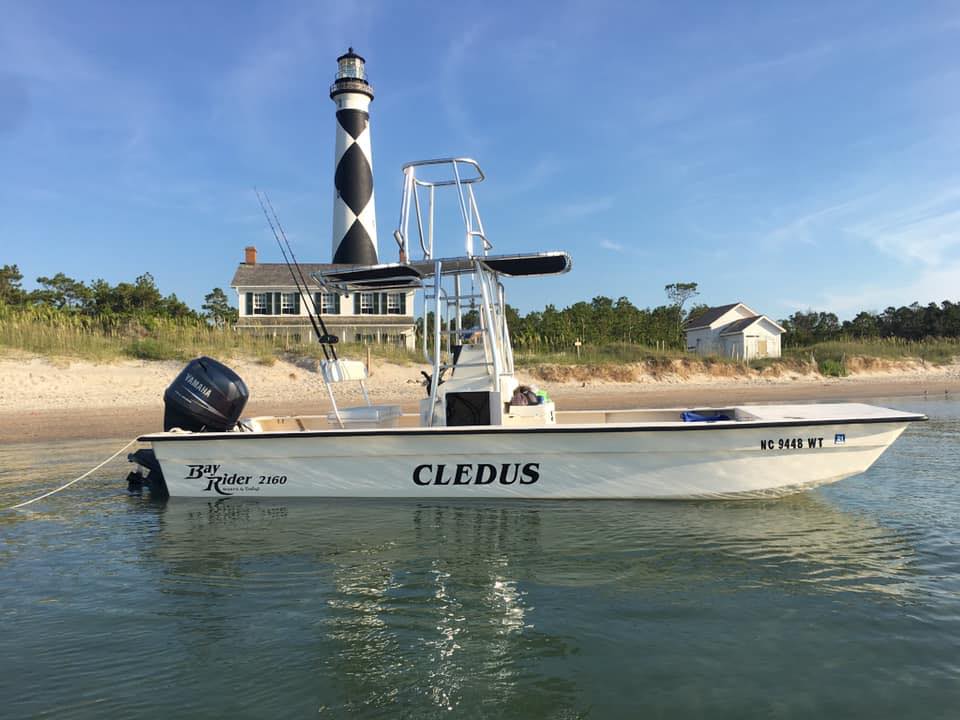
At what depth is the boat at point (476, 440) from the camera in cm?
648

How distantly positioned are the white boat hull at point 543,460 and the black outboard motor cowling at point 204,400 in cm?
31

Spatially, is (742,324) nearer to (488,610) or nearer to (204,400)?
(204,400)

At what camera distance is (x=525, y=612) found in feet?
13.9

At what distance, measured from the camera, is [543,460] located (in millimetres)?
6707

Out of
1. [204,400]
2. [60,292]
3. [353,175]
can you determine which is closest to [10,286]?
[60,292]

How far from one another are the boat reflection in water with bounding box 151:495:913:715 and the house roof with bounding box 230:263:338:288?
1176 inches

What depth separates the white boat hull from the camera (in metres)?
6.45

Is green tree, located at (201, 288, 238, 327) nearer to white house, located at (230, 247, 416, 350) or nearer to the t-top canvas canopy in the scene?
white house, located at (230, 247, 416, 350)

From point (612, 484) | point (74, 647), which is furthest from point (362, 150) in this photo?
point (74, 647)

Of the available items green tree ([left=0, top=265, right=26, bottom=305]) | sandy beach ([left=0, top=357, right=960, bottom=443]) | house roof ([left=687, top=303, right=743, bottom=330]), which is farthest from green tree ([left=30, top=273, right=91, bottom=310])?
house roof ([left=687, top=303, right=743, bottom=330])

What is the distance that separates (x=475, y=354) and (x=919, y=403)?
66.8 ft

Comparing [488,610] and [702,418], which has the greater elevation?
[702,418]

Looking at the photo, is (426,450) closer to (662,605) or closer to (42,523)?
(662,605)

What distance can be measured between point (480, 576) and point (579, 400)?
56.5ft
